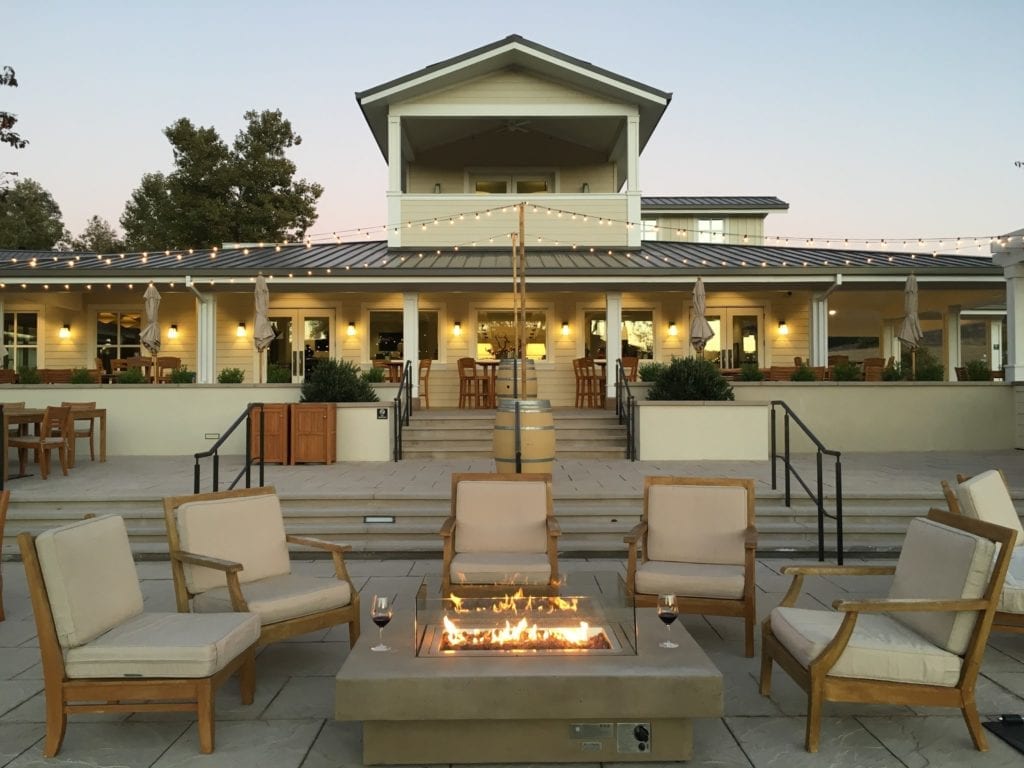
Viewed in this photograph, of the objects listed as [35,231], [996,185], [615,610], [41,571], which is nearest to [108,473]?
[41,571]

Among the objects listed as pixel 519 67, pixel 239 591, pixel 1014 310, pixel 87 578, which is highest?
pixel 519 67

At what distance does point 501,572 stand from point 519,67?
12.6m

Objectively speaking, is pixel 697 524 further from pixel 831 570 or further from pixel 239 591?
pixel 239 591

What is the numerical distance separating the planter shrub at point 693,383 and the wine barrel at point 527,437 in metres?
3.62

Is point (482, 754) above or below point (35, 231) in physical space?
below

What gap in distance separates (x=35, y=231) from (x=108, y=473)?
36.4m

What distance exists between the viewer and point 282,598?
151 inches

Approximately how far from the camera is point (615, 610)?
11.8 feet

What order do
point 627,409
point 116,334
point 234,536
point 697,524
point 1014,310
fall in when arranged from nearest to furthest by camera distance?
point 234,536 → point 697,524 → point 627,409 → point 1014,310 → point 116,334

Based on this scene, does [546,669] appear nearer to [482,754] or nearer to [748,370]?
[482,754]

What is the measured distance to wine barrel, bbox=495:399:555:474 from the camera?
7.50m

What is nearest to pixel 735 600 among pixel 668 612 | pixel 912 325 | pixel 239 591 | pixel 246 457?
pixel 668 612

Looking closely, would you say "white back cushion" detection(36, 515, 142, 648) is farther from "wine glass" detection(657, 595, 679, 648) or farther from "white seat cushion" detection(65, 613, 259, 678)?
"wine glass" detection(657, 595, 679, 648)

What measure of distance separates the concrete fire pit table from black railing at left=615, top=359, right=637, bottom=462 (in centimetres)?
751
